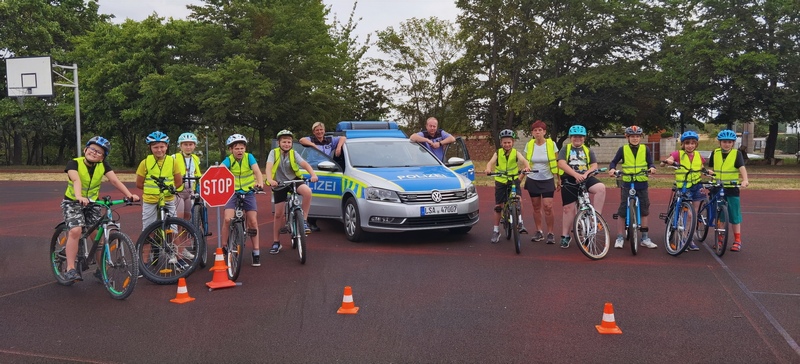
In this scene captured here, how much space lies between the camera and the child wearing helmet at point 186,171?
8375mm

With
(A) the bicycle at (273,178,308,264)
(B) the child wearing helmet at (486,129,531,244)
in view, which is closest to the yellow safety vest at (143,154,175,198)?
(A) the bicycle at (273,178,308,264)

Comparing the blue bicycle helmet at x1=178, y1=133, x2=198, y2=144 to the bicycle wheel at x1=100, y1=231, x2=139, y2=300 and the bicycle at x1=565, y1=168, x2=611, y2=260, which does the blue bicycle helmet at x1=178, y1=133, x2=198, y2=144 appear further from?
the bicycle at x1=565, y1=168, x2=611, y2=260

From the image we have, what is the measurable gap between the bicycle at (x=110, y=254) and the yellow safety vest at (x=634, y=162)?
20.8 feet

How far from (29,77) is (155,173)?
98.5ft

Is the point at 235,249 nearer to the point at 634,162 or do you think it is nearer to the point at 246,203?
the point at 246,203

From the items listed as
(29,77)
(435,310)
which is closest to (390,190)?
(435,310)

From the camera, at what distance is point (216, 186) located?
296 inches

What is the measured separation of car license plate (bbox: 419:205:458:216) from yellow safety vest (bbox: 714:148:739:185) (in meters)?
3.60

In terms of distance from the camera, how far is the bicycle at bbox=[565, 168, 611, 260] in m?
8.38

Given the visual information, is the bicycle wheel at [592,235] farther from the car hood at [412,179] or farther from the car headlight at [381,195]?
the car headlight at [381,195]

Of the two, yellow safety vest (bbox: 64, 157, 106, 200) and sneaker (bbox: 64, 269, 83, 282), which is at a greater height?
yellow safety vest (bbox: 64, 157, 106, 200)

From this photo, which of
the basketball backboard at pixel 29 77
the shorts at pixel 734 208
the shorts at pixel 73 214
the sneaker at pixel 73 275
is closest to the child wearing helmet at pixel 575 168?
the shorts at pixel 734 208

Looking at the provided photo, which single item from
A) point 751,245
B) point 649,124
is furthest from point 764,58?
point 751,245

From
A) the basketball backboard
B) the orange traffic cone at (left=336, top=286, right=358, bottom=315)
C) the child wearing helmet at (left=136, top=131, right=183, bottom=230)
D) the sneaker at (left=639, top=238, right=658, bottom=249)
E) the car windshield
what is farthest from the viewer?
the basketball backboard
